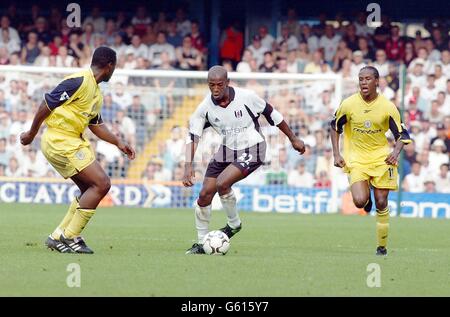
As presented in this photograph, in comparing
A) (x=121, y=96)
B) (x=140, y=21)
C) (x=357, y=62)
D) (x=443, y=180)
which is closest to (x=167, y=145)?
(x=121, y=96)

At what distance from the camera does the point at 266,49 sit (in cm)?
2673

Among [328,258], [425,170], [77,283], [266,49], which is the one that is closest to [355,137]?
[328,258]

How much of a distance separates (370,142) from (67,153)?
12.3 ft

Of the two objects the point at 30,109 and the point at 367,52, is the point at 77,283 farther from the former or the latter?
the point at 367,52

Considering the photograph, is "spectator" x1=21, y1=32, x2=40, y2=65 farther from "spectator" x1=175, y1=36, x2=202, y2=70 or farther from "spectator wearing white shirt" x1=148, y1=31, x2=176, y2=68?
"spectator" x1=175, y1=36, x2=202, y2=70

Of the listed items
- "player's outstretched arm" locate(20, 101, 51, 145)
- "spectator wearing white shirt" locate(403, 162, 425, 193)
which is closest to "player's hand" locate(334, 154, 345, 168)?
→ "player's outstretched arm" locate(20, 101, 51, 145)

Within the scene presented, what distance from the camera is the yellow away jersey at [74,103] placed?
1181cm

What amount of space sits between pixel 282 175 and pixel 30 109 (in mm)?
5543

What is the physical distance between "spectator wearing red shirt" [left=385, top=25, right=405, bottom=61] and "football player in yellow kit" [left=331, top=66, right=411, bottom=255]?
13.3 meters

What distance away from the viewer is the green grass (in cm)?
915

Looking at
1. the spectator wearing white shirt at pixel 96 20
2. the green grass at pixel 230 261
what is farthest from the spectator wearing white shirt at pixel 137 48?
the green grass at pixel 230 261

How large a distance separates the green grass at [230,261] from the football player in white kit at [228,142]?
2.09ft

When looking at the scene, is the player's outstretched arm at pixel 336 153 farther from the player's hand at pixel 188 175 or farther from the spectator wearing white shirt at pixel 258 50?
the spectator wearing white shirt at pixel 258 50

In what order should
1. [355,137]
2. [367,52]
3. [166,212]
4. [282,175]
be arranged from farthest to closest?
[367,52]
[282,175]
[166,212]
[355,137]
